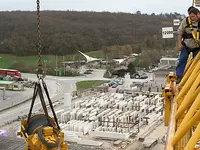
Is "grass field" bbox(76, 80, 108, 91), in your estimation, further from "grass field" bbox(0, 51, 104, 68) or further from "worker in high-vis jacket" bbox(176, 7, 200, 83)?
"worker in high-vis jacket" bbox(176, 7, 200, 83)

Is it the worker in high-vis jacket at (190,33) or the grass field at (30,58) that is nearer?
the worker in high-vis jacket at (190,33)

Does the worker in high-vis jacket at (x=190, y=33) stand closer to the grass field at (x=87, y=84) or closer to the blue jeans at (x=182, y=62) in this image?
the blue jeans at (x=182, y=62)

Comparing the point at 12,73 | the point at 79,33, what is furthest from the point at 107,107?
the point at 79,33

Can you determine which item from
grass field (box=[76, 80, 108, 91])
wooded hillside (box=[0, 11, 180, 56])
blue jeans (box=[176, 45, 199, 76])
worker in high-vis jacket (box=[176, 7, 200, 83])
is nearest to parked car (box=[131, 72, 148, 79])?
grass field (box=[76, 80, 108, 91])

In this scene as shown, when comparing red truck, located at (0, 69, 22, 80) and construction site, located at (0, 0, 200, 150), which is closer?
construction site, located at (0, 0, 200, 150)

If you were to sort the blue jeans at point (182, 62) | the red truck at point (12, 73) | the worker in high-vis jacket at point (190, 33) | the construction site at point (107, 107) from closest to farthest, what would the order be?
the construction site at point (107, 107) < the worker in high-vis jacket at point (190, 33) < the blue jeans at point (182, 62) < the red truck at point (12, 73)

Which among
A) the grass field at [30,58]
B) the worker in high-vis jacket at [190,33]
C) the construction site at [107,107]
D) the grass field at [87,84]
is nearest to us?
the construction site at [107,107]

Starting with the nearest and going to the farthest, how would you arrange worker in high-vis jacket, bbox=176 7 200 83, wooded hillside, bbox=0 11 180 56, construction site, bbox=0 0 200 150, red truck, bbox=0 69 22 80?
construction site, bbox=0 0 200 150 → worker in high-vis jacket, bbox=176 7 200 83 → red truck, bbox=0 69 22 80 → wooded hillside, bbox=0 11 180 56

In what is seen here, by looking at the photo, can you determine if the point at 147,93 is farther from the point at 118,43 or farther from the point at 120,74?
the point at 118,43

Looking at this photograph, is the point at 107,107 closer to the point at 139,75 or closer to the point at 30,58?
the point at 139,75

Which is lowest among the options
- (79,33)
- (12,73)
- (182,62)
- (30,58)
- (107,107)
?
(107,107)

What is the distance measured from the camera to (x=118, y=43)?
68750 millimetres

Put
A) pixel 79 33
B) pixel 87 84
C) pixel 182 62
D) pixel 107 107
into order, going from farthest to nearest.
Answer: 1. pixel 79 33
2. pixel 87 84
3. pixel 107 107
4. pixel 182 62

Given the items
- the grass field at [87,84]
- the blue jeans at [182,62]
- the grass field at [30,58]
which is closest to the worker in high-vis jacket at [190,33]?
the blue jeans at [182,62]
